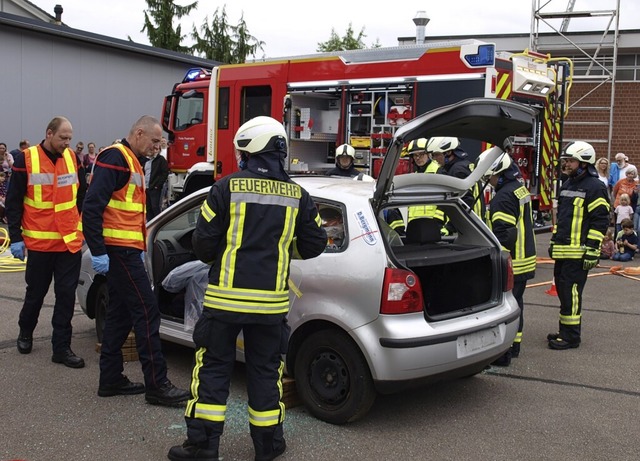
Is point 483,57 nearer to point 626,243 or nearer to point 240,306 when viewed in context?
point 626,243

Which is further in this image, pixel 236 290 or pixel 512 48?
pixel 512 48

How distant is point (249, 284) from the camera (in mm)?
3701

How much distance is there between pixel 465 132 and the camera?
192 inches

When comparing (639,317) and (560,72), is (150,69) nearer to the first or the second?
(560,72)

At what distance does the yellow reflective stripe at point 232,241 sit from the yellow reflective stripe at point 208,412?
633mm

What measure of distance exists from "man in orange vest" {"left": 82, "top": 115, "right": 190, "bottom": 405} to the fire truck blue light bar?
6054mm

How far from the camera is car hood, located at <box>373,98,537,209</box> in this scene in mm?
4289

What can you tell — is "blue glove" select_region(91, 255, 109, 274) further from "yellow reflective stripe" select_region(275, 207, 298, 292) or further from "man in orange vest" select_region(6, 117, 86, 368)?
"yellow reflective stripe" select_region(275, 207, 298, 292)

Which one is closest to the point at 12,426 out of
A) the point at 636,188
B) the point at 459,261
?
the point at 459,261

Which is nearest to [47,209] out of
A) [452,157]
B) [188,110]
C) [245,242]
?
[245,242]

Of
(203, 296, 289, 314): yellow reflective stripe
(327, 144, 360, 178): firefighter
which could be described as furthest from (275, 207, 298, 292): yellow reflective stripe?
(327, 144, 360, 178): firefighter

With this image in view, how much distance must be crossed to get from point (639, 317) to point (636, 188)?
6107 mm

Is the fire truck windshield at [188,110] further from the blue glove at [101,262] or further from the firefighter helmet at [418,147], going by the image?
the blue glove at [101,262]

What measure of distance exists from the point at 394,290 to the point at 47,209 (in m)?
2.99
